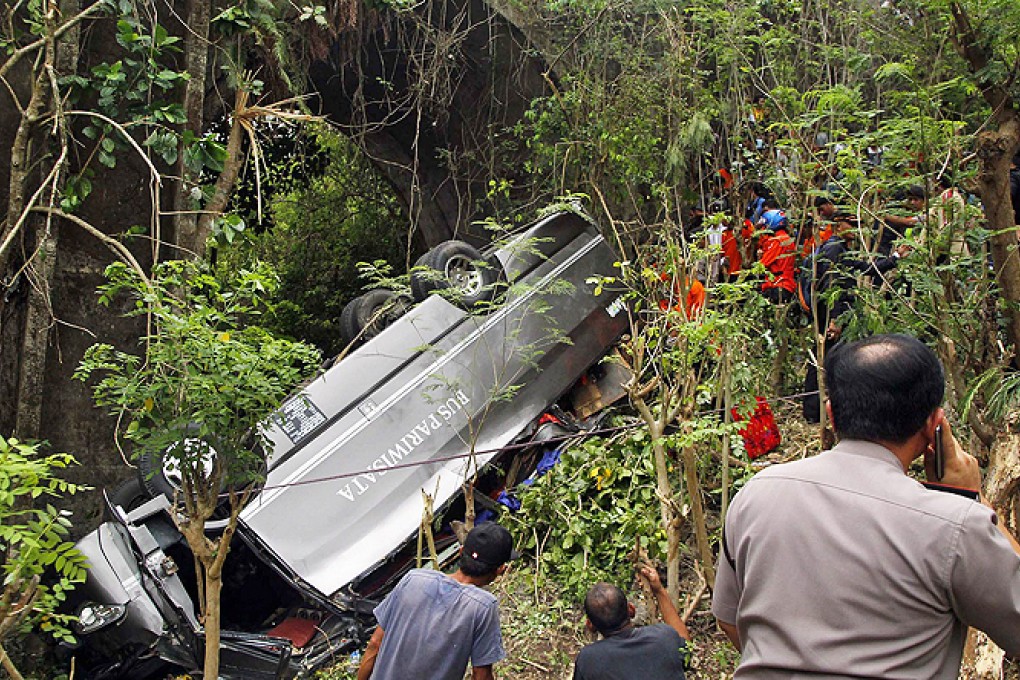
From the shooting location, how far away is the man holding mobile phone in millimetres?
1740

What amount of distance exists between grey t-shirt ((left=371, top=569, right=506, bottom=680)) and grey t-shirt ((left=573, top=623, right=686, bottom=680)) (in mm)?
451

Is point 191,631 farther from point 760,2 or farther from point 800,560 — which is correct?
point 760,2

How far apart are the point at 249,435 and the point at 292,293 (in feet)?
30.7

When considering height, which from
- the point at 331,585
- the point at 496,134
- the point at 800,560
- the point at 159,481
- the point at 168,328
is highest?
the point at 496,134

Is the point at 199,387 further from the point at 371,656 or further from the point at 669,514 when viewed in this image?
the point at 669,514

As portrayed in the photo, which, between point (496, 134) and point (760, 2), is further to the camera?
point (496, 134)

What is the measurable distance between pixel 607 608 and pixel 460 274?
172 inches

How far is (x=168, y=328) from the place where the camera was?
14.2 feet

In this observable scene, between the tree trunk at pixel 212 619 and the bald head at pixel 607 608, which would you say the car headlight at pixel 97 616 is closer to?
the tree trunk at pixel 212 619

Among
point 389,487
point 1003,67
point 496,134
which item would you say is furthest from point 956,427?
point 496,134

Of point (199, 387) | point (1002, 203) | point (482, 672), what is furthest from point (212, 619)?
point (1002, 203)

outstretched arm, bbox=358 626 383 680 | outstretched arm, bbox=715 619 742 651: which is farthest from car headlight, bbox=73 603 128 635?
outstretched arm, bbox=715 619 742 651

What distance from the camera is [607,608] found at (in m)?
3.68

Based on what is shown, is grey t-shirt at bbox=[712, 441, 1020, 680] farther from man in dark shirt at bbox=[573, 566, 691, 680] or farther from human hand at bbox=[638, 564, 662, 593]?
human hand at bbox=[638, 564, 662, 593]
